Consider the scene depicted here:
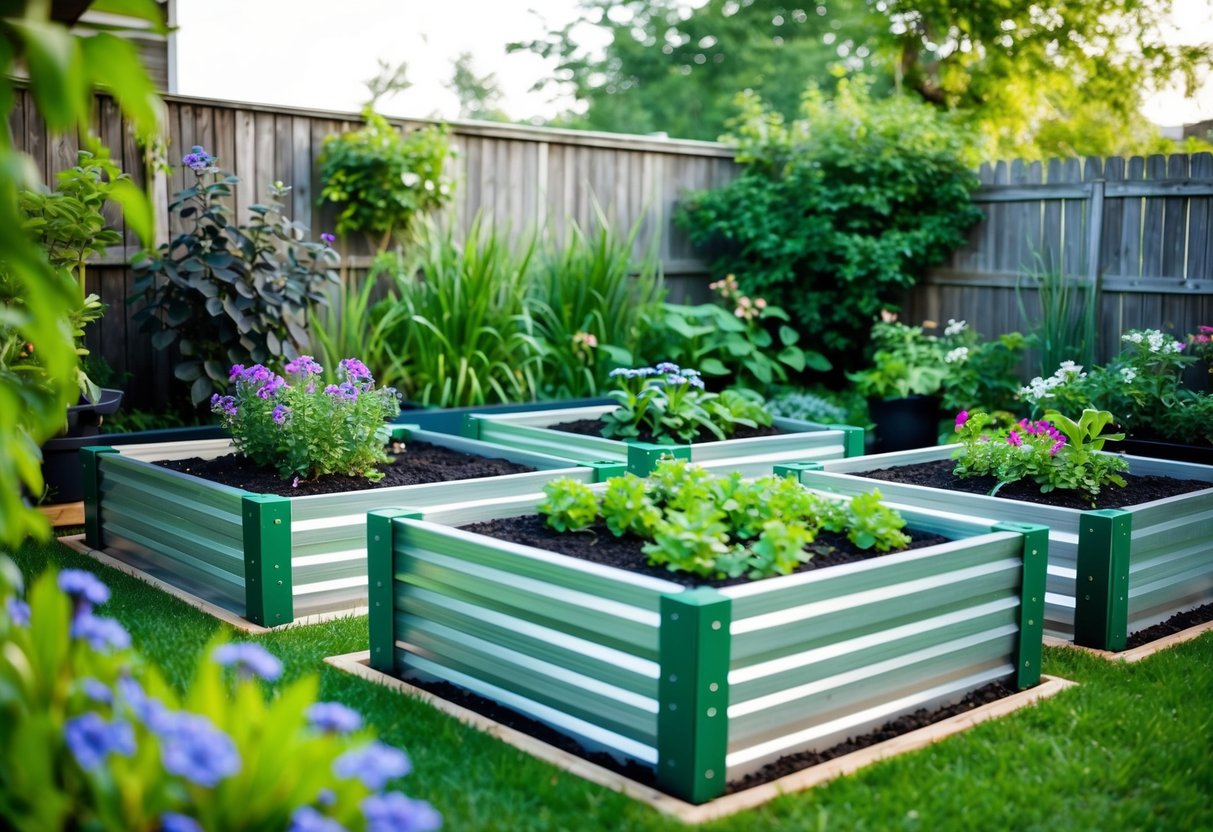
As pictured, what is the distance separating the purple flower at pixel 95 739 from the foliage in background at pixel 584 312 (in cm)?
504

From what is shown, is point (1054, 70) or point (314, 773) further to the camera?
point (1054, 70)

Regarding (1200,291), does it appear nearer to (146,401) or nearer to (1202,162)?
(1202,162)

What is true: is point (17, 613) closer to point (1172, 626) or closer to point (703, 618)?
point (703, 618)

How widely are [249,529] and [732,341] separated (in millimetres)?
4212

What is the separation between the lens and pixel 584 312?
6.95 meters

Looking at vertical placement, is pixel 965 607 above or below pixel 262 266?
below

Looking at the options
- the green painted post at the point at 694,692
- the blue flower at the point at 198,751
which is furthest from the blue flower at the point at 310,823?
the green painted post at the point at 694,692

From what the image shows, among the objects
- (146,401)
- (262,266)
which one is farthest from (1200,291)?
(146,401)

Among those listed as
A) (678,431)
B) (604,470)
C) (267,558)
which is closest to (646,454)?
(604,470)

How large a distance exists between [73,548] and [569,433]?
207 centimetres

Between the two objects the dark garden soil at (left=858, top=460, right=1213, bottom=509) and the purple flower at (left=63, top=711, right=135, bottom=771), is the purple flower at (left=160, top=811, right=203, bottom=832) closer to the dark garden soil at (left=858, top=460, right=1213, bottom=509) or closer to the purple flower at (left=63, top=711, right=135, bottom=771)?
the purple flower at (left=63, top=711, right=135, bottom=771)

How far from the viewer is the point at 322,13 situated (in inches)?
539

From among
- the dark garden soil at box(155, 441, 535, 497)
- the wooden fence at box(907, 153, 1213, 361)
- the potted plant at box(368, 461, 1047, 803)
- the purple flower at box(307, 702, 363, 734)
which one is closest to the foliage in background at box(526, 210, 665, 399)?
the dark garden soil at box(155, 441, 535, 497)

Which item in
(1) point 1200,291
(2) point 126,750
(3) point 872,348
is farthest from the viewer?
(3) point 872,348
